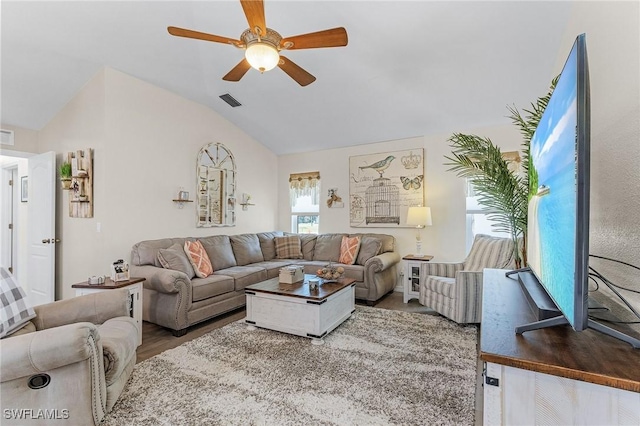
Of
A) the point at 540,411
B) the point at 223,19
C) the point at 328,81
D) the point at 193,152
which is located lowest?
the point at 540,411

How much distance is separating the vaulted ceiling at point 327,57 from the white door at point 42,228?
659 mm

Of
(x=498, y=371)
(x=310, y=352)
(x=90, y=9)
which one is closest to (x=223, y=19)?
(x=90, y=9)

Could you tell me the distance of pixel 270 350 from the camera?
2574 mm

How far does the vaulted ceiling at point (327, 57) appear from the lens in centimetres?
255

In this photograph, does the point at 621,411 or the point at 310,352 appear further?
the point at 310,352

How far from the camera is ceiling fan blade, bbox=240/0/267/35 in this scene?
173 cm

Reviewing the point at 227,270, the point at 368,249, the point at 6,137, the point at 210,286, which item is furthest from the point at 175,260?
the point at 6,137

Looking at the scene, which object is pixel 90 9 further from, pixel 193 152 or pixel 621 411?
pixel 621 411

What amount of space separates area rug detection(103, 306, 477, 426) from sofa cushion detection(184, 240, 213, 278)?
0.82 meters

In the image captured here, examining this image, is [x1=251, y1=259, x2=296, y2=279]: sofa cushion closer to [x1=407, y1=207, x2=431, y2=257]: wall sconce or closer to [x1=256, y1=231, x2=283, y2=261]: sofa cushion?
[x1=256, y1=231, x2=283, y2=261]: sofa cushion

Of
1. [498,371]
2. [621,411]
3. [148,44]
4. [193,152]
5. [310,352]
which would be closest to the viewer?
[621,411]

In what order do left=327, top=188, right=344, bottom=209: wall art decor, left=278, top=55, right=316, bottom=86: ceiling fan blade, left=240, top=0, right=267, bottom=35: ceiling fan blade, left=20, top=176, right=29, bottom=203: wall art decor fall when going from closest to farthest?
left=240, top=0, right=267, bottom=35: ceiling fan blade → left=278, top=55, right=316, bottom=86: ceiling fan blade → left=20, top=176, right=29, bottom=203: wall art decor → left=327, top=188, right=344, bottom=209: wall art decor

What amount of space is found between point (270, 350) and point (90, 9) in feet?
11.1

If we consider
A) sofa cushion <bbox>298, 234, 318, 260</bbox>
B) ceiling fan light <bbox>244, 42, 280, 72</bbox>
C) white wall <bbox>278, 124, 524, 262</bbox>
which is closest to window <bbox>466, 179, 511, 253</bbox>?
white wall <bbox>278, 124, 524, 262</bbox>
